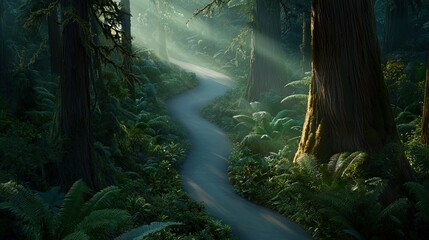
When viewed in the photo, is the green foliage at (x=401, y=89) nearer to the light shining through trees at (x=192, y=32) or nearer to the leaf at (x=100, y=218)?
the leaf at (x=100, y=218)

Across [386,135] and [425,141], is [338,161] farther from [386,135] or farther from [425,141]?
[425,141]

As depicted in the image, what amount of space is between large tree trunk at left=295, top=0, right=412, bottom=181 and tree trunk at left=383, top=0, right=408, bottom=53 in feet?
58.2

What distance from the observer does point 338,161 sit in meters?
9.09

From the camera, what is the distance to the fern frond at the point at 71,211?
20.6 feet

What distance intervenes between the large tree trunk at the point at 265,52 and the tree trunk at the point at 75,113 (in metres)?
10.8

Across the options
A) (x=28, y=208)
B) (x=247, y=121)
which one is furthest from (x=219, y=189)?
(x=28, y=208)

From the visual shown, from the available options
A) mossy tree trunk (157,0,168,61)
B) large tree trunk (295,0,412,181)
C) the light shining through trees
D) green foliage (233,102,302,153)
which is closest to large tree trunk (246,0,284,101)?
green foliage (233,102,302,153)

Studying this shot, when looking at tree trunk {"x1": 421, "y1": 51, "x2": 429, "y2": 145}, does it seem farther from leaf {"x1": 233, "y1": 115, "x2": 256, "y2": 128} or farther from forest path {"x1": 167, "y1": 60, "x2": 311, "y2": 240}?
leaf {"x1": 233, "y1": 115, "x2": 256, "y2": 128}

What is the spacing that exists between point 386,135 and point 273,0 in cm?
979

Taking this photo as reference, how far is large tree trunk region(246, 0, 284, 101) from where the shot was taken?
18.2 meters

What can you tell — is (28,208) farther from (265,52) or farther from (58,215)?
(265,52)

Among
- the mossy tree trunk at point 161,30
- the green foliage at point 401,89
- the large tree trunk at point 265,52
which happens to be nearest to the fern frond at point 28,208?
the green foliage at point 401,89

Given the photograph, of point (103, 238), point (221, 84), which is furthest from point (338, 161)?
point (221, 84)

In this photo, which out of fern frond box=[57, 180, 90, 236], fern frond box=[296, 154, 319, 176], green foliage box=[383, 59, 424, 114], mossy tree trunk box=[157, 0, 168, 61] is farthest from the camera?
mossy tree trunk box=[157, 0, 168, 61]
